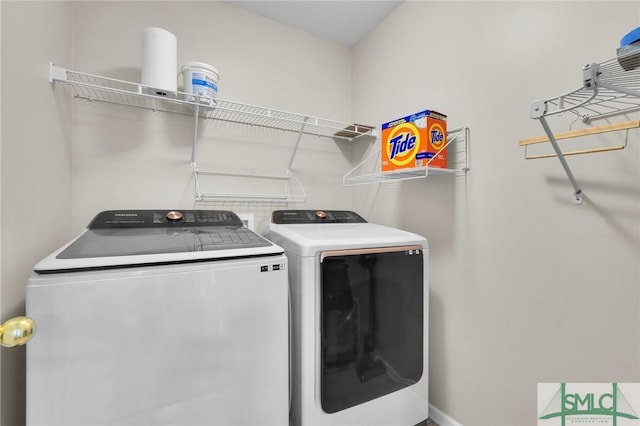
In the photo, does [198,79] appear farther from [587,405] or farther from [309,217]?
[587,405]

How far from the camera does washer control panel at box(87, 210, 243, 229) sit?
51.1 inches

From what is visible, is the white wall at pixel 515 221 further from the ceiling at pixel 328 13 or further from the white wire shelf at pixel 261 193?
the white wire shelf at pixel 261 193

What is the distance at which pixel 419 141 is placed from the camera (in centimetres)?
142

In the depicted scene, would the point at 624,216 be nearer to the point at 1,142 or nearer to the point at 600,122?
the point at 600,122

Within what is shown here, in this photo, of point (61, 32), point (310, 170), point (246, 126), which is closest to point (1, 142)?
point (61, 32)

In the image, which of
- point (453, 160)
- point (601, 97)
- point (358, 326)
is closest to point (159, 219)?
point (358, 326)

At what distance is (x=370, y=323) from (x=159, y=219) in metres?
1.13

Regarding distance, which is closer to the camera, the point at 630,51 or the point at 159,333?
the point at 630,51

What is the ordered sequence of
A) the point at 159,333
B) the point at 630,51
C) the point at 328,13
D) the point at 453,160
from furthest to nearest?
the point at 328,13
the point at 453,160
the point at 159,333
the point at 630,51

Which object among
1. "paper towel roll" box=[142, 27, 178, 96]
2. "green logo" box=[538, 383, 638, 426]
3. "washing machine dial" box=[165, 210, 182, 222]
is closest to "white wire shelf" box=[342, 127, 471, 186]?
"green logo" box=[538, 383, 638, 426]

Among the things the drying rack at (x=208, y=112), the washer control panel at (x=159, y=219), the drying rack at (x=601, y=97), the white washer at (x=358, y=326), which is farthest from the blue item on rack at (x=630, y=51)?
the washer control panel at (x=159, y=219)

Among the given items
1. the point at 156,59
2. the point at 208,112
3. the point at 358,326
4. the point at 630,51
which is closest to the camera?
the point at 630,51

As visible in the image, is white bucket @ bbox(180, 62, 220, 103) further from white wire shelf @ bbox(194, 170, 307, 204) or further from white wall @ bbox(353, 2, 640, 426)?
white wall @ bbox(353, 2, 640, 426)

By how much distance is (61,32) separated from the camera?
Result: 4.16 ft
